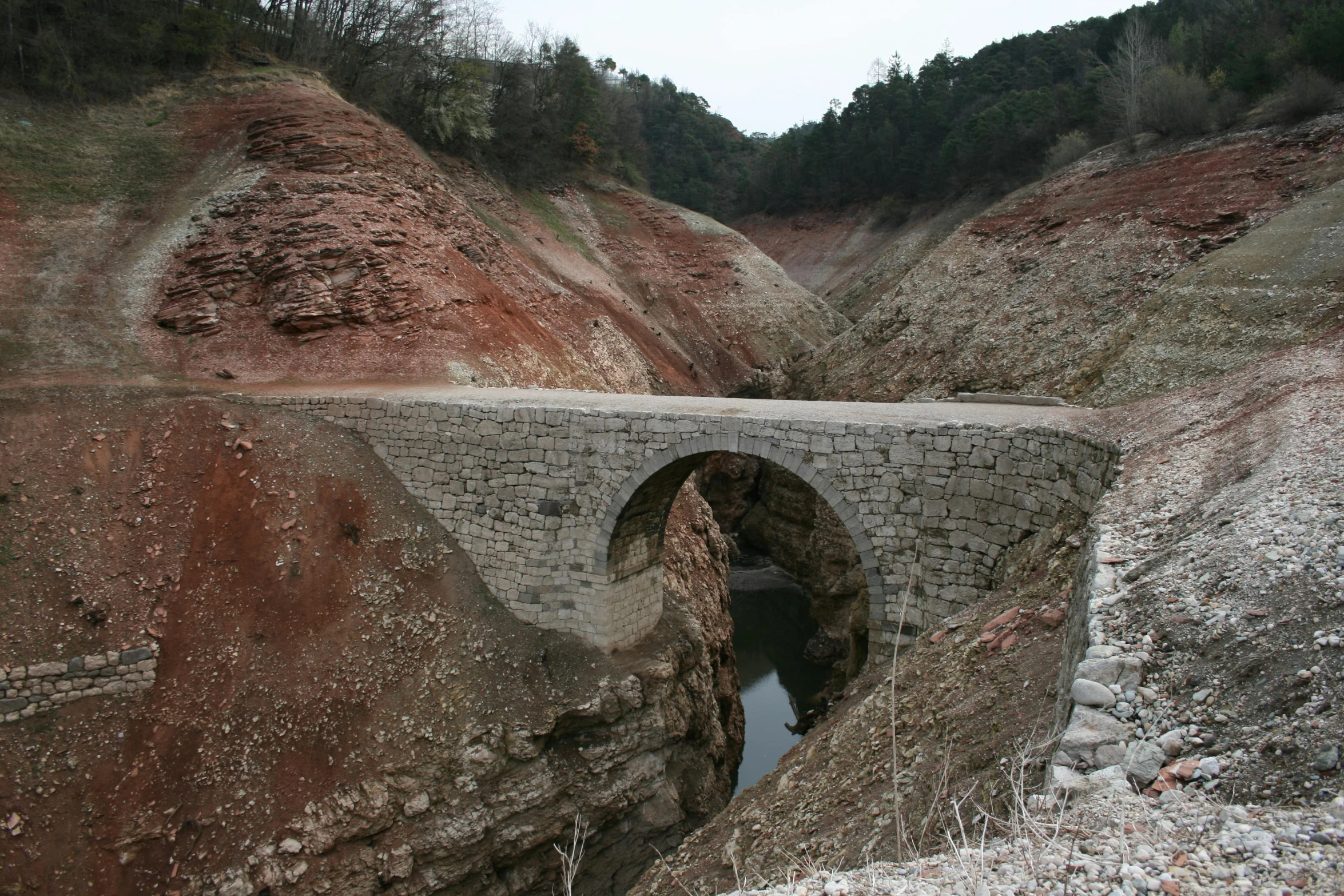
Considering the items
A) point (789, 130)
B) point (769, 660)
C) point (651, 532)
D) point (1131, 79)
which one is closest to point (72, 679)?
point (651, 532)

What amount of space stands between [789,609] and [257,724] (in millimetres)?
16433

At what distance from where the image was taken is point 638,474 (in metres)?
11.2

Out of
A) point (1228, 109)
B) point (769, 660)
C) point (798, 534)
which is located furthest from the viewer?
point (798, 534)

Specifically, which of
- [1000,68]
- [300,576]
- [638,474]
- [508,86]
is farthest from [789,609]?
[1000,68]

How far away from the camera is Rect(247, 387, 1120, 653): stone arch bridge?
30.4 feet

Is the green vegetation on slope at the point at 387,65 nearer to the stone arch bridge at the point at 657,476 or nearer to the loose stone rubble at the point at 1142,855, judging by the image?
the stone arch bridge at the point at 657,476

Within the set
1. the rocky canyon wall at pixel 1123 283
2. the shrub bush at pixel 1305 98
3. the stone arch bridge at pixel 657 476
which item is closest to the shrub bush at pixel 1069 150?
the rocky canyon wall at pixel 1123 283

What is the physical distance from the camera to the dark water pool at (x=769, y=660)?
53.8 ft

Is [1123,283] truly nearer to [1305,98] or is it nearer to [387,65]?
[1305,98]

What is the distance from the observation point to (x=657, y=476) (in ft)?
37.4

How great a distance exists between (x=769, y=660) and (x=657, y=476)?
38.1 feet

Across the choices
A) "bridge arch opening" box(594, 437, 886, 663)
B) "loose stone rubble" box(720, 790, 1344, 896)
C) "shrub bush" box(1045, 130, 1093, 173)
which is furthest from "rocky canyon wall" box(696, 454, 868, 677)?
"shrub bush" box(1045, 130, 1093, 173)

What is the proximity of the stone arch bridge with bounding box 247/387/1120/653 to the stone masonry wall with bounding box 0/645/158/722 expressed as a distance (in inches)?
190

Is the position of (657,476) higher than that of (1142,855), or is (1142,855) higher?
(1142,855)
